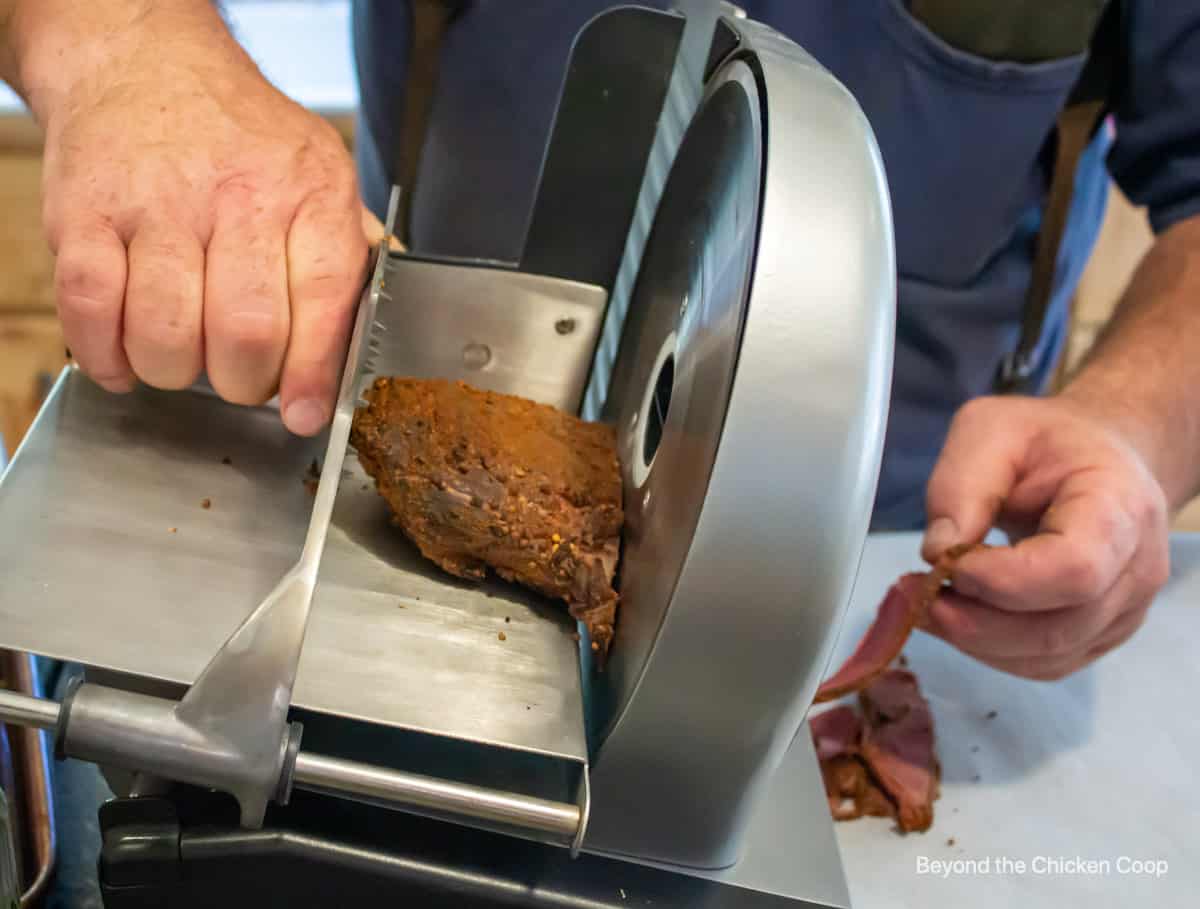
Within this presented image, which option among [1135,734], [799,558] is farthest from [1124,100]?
[799,558]

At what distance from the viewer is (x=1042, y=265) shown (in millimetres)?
1136

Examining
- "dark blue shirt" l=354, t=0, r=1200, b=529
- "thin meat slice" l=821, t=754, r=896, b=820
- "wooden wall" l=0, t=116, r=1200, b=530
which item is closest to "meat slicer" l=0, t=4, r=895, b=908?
"thin meat slice" l=821, t=754, r=896, b=820

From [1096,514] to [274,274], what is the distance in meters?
0.63

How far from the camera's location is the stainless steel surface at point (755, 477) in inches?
17.3

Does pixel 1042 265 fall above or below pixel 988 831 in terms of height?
above

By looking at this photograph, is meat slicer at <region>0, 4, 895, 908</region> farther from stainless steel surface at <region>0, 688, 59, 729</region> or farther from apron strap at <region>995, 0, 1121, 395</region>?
apron strap at <region>995, 0, 1121, 395</region>

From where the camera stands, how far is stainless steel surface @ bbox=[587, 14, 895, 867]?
0.44 meters

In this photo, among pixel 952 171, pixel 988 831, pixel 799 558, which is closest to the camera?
pixel 799 558

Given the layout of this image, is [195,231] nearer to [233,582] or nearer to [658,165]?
[233,582]

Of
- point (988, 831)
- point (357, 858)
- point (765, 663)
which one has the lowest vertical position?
point (988, 831)

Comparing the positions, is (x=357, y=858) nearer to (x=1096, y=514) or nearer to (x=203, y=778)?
(x=203, y=778)

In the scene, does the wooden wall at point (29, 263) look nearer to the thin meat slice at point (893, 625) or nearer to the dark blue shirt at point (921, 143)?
the dark blue shirt at point (921, 143)

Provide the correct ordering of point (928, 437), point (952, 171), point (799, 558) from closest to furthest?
point (799, 558)
point (952, 171)
point (928, 437)

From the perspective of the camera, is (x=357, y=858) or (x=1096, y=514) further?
(x=1096, y=514)
